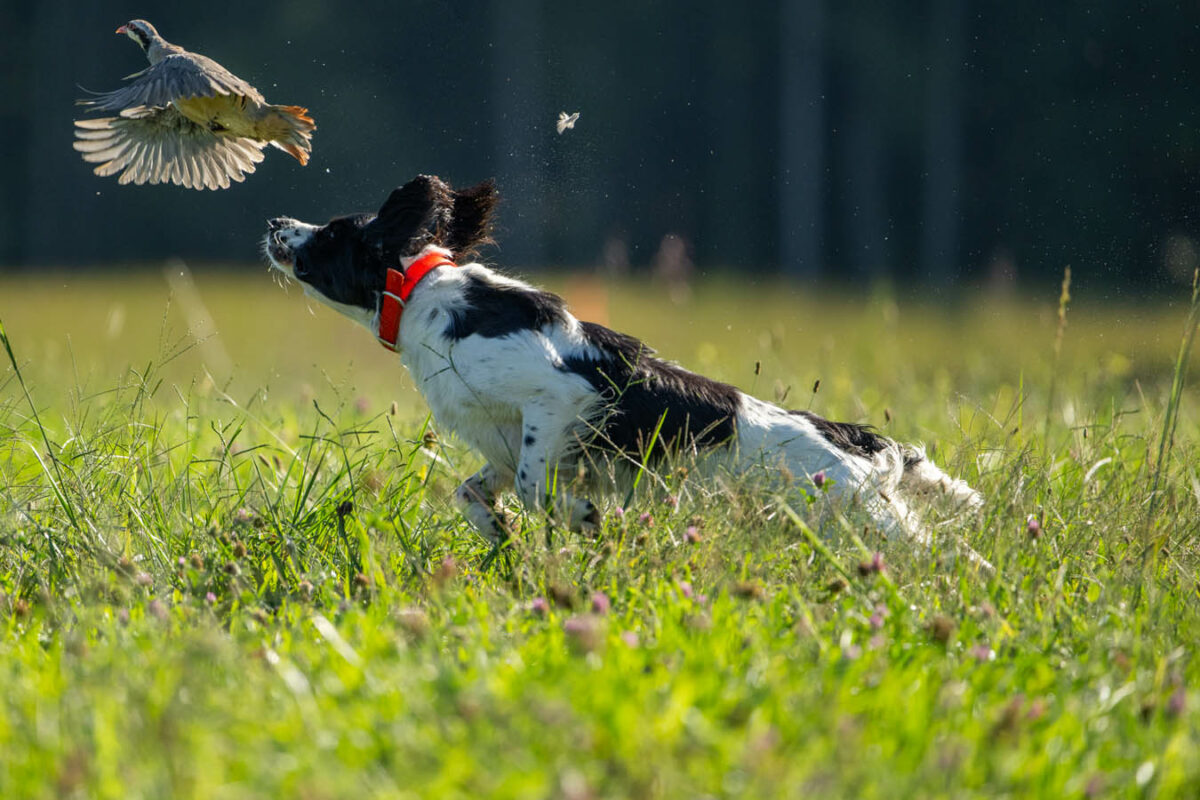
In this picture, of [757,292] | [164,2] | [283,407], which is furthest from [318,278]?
[164,2]

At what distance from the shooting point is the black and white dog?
12.9ft

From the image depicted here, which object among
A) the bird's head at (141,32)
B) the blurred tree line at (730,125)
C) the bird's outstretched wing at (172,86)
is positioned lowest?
the blurred tree line at (730,125)

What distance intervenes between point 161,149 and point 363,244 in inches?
30.4

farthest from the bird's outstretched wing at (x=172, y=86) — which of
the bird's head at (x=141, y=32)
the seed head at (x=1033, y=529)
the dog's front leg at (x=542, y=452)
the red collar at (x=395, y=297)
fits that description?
the seed head at (x=1033, y=529)

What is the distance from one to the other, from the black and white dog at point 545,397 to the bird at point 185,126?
39cm

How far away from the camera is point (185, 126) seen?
435 centimetres

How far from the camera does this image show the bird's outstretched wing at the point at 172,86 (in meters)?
3.83

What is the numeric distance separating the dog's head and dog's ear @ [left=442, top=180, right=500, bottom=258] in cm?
5

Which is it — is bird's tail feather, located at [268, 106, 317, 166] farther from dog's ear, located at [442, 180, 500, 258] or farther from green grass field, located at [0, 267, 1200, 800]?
green grass field, located at [0, 267, 1200, 800]

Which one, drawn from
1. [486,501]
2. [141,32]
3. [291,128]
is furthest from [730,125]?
[486,501]

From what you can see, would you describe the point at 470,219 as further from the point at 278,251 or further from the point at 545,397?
the point at 545,397

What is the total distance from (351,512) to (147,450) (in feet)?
2.90

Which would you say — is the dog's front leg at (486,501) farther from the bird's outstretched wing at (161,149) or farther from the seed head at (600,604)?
the bird's outstretched wing at (161,149)

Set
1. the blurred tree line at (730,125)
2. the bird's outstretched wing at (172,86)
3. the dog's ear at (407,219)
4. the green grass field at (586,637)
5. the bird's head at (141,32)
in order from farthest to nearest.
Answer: the blurred tree line at (730,125)
the bird's head at (141,32)
the dog's ear at (407,219)
the bird's outstretched wing at (172,86)
the green grass field at (586,637)
